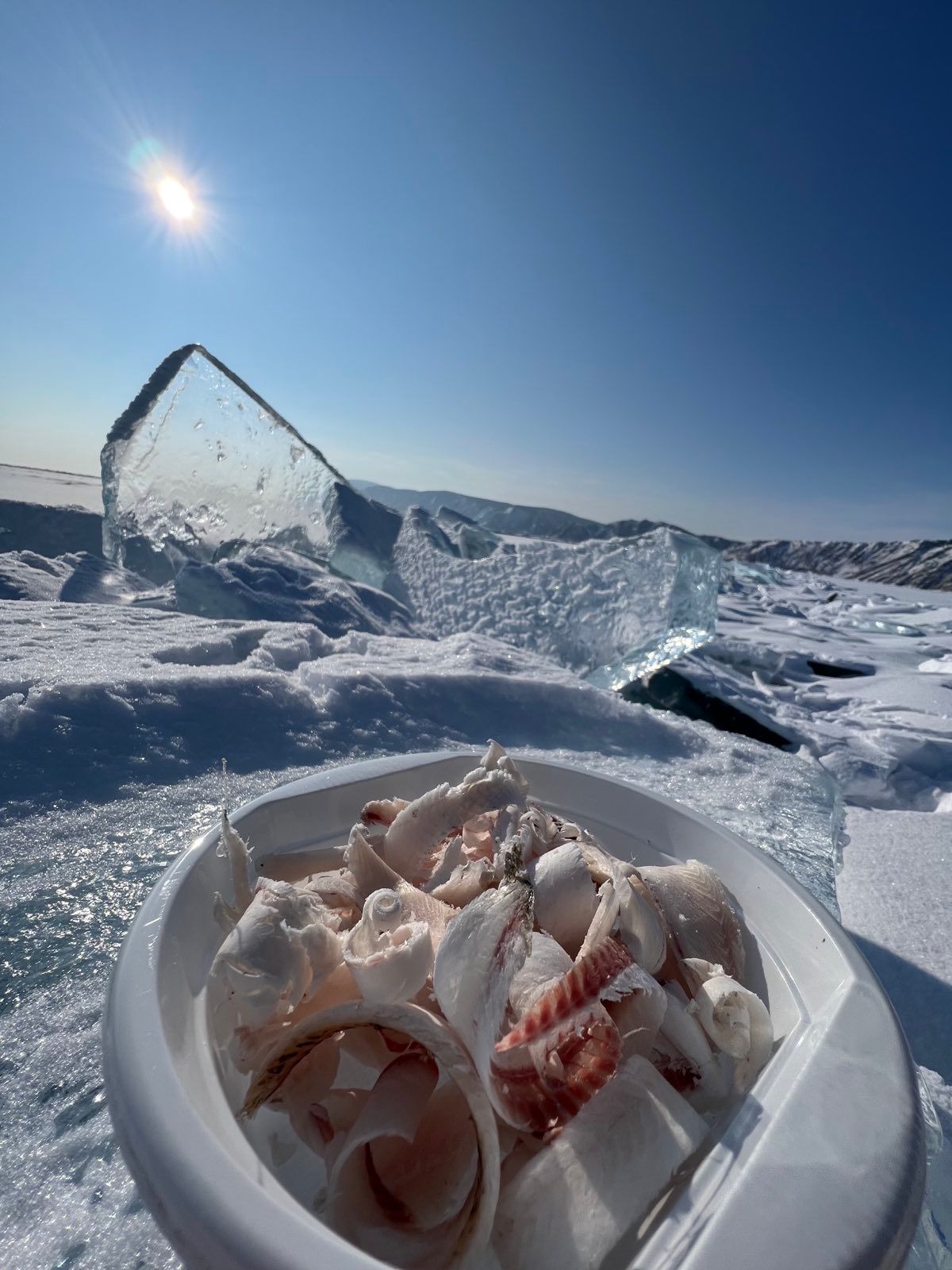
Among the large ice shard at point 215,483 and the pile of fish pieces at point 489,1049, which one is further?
the large ice shard at point 215,483

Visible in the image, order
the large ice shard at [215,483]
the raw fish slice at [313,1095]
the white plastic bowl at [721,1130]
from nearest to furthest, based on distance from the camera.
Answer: the white plastic bowl at [721,1130]
the raw fish slice at [313,1095]
the large ice shard at [215,483]

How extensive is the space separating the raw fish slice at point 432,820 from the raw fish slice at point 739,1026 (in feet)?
0.83

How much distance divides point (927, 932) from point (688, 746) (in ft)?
2.65

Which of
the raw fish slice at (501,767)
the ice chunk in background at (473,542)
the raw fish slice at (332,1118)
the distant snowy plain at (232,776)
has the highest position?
the ice chunk in background at (473,542)

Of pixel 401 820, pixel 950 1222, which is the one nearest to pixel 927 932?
pixel 950 1222

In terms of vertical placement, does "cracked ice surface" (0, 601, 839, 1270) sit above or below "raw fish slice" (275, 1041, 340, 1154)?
below

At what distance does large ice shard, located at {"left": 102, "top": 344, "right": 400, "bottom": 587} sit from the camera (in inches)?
137

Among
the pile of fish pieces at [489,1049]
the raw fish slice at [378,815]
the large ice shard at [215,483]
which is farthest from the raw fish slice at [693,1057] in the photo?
the large ice shard at [215,483]

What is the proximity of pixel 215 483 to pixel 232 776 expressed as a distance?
9.54 feet

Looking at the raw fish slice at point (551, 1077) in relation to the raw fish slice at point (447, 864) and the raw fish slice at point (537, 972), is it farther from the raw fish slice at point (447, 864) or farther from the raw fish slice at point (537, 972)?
the raw fish slice at point (447, 864)

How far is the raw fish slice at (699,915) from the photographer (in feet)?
1.73

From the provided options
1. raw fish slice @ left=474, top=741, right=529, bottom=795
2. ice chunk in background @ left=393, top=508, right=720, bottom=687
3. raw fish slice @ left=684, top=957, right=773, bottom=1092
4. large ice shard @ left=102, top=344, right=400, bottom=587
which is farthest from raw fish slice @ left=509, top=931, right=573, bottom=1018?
large ice shard @ left=102, top=344, right=400, bottom=587

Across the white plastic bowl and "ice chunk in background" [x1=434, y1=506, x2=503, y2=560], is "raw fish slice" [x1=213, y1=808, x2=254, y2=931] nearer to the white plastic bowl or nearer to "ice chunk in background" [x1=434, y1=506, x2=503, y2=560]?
the white plastic bowl

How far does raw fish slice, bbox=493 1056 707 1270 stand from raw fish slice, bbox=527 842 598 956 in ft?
0.38
